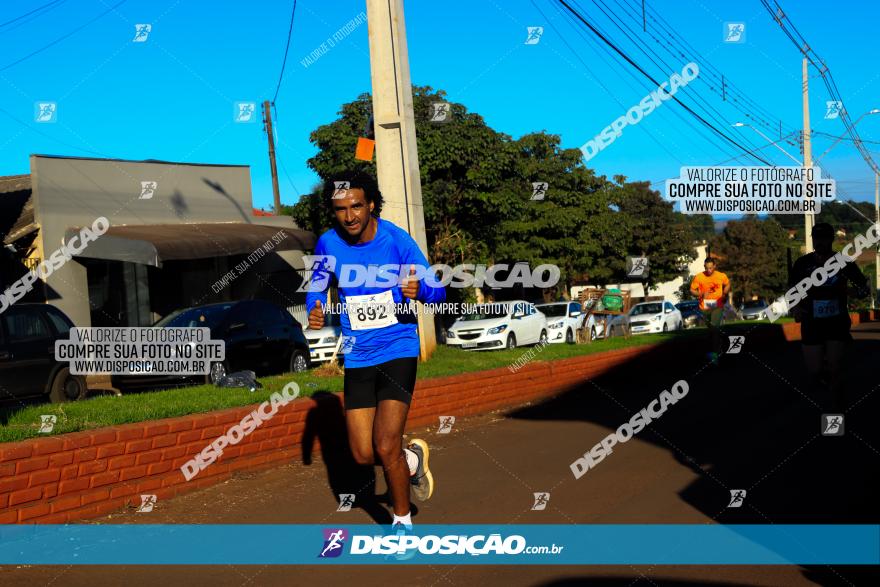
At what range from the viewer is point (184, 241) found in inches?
838

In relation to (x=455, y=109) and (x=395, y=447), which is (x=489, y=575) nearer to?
(x=395, y=447)

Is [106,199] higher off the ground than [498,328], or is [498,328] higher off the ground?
[106,199]

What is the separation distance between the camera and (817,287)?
8.63 meters

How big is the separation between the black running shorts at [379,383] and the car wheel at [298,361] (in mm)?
10996

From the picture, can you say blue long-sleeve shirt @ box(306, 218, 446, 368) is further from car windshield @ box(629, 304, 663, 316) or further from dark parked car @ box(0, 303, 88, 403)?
car windshield @ box(629, 304, 663, 316)

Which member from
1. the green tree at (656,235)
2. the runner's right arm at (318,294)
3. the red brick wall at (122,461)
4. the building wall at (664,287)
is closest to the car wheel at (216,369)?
the red brick wall at (122,461)

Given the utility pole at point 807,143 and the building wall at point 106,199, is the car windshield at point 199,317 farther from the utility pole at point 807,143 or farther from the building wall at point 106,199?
the utility pole at point 807,143

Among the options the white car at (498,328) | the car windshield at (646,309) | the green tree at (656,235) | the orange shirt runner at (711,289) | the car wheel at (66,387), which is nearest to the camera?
the car wheel at (66,387)

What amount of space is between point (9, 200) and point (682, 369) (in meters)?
16.6

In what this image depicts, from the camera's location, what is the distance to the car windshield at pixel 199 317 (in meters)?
14.7

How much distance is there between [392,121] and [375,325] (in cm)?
728

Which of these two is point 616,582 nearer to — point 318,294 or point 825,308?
point 318,294

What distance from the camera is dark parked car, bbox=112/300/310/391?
1471 centimetres

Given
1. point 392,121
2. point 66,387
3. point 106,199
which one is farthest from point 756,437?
point 106,199
